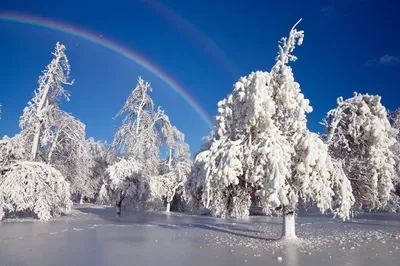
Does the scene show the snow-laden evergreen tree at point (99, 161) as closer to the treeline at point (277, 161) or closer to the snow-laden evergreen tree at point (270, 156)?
the treeline at point (277, 161)

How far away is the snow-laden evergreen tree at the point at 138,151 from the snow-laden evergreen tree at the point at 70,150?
3.43 metres

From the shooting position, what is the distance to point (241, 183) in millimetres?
13703

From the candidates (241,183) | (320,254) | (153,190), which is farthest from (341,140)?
(153,190)

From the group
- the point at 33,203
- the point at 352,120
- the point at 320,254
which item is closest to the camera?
the point at 320,254

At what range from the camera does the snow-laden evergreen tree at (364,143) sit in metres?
13.8

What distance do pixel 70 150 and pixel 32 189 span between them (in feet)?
29.5

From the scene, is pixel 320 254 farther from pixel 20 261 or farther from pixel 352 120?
pixel 20 261

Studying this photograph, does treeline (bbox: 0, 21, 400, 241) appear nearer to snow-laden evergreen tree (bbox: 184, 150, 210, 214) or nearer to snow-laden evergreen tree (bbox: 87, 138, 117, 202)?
snow-laden evergreen tree (bbox: 184, 150, 210, 214)

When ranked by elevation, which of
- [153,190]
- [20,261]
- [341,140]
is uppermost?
[341,140]

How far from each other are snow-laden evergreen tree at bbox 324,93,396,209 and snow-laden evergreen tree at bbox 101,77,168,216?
52.7 feet

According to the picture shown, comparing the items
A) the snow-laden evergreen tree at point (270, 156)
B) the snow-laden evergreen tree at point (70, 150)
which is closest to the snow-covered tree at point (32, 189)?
the snow-laden evergreen tree at point (70, 150)

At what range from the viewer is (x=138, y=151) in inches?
1168

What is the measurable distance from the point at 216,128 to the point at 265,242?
5.07 meters

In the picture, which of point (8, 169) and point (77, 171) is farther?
point (77, 171)
